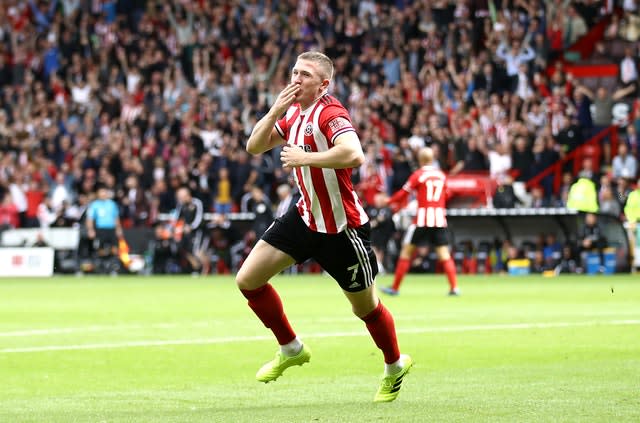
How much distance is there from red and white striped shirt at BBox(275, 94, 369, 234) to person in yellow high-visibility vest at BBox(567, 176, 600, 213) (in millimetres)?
20786

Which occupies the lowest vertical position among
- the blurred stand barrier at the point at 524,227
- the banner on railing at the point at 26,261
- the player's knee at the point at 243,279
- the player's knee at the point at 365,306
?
the banner on railing at the point at 26,261

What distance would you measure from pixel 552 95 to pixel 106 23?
14.9m

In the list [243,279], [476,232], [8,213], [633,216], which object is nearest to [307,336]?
[243,279]

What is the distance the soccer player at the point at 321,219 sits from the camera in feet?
26.9

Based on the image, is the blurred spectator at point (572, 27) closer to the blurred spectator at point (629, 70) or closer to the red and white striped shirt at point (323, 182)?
the blurred spectator at point (629, 70)

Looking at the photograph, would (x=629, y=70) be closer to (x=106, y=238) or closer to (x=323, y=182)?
(x=106, y=238)

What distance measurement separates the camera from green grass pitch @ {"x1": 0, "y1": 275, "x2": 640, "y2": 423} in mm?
7590

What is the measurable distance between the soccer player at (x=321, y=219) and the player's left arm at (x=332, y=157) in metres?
0.08

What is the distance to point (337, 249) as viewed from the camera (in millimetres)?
8328

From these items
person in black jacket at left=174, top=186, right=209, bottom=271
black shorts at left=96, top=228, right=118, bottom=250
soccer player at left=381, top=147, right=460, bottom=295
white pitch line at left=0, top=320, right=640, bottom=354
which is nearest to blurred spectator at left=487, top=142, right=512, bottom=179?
person in black jacket at left=174, top=186, right=209, bottom=271

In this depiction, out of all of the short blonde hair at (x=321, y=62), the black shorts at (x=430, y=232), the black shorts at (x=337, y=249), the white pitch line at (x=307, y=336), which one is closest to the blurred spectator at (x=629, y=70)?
the black shorts at (x=430, y=232)

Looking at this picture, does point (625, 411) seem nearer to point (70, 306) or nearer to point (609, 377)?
point (609, 377)

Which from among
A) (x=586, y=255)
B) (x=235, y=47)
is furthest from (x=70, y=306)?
(x=235, y=47)

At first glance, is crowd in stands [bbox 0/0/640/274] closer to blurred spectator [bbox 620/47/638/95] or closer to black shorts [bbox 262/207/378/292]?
blurred spectator [bbox 620/47/638/95]
